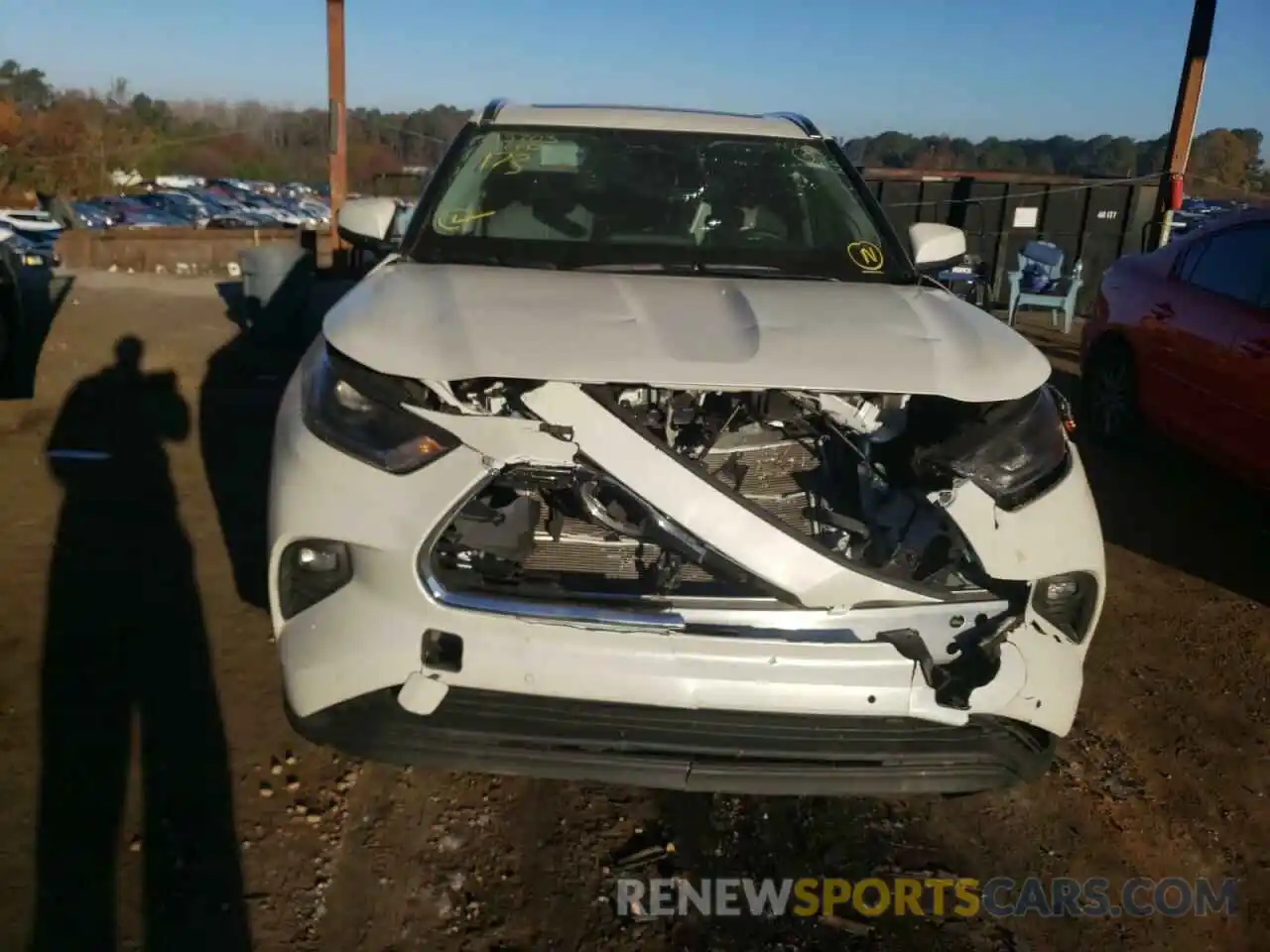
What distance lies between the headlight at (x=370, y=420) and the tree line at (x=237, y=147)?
31.0 feet

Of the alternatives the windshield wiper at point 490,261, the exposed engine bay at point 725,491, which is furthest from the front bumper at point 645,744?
the windshield wiper at point 490,261

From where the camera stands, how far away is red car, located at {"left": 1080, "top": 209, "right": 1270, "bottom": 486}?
15.4ft

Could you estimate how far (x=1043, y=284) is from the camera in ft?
37.7

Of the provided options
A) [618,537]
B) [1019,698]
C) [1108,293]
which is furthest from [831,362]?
[1108,293]

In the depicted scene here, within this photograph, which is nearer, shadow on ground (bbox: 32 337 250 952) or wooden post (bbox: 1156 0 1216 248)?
shadow on ground (bbox: 32 337 250 952)

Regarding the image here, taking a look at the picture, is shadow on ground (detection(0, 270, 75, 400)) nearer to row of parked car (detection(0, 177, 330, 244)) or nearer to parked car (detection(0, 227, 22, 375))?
parked car (detection(0, 227, 22, 375))

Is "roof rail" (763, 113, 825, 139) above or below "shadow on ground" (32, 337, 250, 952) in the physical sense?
above

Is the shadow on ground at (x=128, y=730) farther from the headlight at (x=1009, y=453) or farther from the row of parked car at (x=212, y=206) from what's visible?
the row of parked car at (x=212, y=206)

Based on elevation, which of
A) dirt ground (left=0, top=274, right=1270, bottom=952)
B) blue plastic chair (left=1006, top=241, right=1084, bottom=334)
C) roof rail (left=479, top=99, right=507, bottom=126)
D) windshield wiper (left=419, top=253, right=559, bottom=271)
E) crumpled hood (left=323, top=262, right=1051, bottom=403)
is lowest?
dirt ground (left=0, top=274, right=1270, bottom=952)

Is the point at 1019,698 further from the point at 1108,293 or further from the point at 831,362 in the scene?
the point at 1108,293

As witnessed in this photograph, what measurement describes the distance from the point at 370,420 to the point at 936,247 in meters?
2.11

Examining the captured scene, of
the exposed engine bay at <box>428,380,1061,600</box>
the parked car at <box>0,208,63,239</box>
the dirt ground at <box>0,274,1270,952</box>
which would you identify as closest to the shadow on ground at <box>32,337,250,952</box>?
the dirt ground at <box>0,274,1270,952</box>

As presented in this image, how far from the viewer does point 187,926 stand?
7.29 feet

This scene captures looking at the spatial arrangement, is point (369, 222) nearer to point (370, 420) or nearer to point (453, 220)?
point (453, 220)
